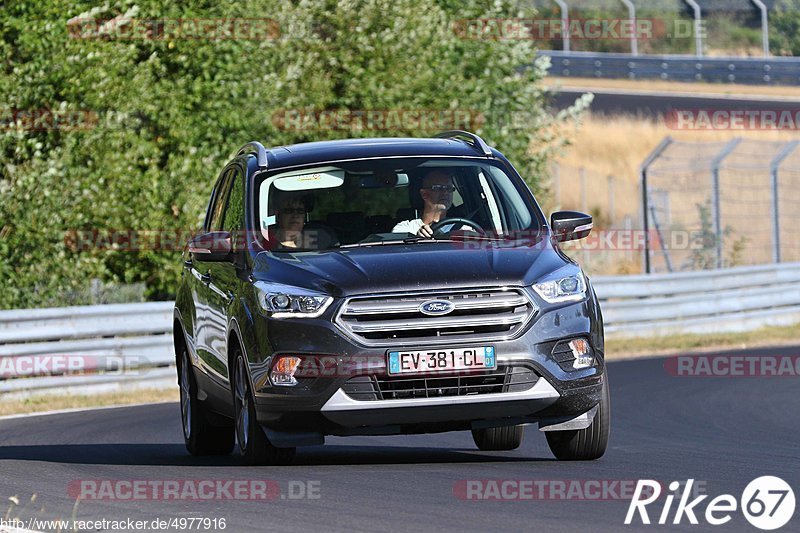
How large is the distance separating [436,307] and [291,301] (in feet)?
2.60

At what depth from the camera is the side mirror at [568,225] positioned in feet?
33.1

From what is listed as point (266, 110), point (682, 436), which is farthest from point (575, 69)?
point (682, 436)

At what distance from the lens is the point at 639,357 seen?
2198cm

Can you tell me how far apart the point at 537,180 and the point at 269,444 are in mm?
18187

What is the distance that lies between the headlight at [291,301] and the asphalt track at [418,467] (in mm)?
883

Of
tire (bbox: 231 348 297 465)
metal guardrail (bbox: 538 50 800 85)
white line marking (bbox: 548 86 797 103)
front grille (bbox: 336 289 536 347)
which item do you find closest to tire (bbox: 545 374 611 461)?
front grille (bbox: 336 289 536 347)

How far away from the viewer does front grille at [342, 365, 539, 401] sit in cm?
888

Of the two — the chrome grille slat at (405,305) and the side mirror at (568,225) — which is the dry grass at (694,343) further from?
the chrome grille slat at (405,305)

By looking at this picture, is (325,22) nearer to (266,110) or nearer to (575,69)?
(266,110)

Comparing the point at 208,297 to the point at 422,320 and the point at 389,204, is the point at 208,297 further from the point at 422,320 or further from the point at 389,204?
the point at 422,320

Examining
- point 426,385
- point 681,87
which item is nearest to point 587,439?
point 426,385

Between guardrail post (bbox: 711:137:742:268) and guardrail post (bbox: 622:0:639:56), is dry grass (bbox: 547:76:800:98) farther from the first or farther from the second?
guardrail post (bbox: 711:137:742:268)

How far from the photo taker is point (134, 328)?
19328mm

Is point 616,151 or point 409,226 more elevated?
point 409,226
